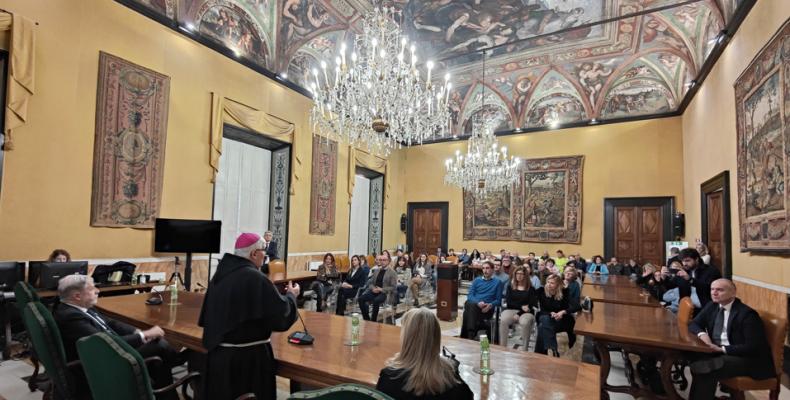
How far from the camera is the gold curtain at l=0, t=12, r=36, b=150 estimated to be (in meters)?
5.23

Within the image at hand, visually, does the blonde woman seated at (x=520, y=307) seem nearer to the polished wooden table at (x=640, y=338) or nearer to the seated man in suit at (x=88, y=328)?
the polished wooden table at (x=640, y=338)

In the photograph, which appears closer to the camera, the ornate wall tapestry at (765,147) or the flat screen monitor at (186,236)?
the ornate wall tapestry at (765,147)

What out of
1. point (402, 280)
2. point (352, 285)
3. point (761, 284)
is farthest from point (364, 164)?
point (761, 284)

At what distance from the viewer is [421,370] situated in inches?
67.4

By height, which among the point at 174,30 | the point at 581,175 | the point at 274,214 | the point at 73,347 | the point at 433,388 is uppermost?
the point at 174,30

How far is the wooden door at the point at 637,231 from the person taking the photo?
457 inches

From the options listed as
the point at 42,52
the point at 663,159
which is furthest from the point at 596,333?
the point at 663,159

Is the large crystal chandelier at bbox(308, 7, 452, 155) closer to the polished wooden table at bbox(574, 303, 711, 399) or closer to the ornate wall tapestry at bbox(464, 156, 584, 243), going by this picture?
the polished wooden table at bbox(574, 303, 711, 399)

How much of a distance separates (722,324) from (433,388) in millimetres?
3404

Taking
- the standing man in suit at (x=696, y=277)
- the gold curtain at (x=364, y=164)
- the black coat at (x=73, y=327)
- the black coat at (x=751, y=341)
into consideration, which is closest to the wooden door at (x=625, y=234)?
the standing man in suit at (x=696, y=277)

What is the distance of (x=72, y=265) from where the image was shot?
518cm

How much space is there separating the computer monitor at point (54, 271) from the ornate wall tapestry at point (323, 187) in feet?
19.2

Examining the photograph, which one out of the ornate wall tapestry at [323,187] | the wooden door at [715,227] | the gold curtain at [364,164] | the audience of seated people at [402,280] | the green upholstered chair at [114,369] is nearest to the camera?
the green upholstered chair at [114,369]

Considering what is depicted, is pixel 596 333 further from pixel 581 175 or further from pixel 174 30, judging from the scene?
pixel 581 175
